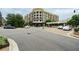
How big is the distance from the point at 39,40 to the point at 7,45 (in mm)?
901

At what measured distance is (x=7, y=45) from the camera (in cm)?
781

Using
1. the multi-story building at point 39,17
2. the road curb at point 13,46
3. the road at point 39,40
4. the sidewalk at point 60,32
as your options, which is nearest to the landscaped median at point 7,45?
the road curb at point 13,46

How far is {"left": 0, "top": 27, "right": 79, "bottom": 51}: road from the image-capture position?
7.93m

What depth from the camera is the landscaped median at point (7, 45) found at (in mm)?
7773

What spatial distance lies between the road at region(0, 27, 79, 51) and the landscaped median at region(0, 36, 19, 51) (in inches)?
5.2

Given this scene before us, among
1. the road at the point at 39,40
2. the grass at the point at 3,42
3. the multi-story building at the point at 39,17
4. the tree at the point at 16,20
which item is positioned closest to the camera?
the grass at the point at 3,42

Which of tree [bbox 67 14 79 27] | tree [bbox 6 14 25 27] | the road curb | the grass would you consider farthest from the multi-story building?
the grass

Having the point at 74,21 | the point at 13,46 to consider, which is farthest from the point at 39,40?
the point at 74,21

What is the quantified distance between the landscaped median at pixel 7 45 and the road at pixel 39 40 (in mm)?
131

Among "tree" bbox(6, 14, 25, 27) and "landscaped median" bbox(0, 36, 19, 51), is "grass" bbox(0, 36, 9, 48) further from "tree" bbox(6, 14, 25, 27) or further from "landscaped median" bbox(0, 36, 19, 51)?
"tree" bbox(6, 14, 25, 27)

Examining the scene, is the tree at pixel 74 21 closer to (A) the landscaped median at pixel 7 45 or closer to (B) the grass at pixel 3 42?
(A) the landscaped median at pixel 7 45
